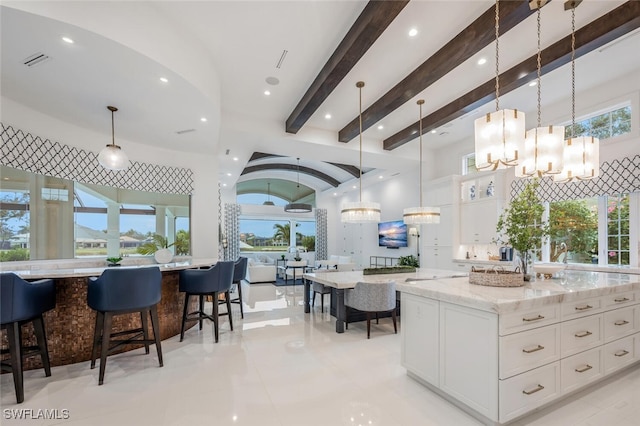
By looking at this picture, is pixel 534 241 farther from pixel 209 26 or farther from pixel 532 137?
pixel 209 26

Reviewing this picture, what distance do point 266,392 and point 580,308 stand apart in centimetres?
264

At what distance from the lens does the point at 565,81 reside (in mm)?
4352

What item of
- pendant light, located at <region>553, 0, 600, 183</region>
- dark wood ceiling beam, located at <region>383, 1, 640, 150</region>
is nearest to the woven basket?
pendant light, located at <region>553, 0, 600, 183</region>

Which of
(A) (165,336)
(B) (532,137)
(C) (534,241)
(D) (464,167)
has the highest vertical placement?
(D) (464,167)

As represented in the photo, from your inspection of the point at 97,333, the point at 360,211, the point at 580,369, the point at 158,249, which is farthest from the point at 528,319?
the point at 158,249

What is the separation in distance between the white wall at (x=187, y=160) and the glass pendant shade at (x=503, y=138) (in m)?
4.87

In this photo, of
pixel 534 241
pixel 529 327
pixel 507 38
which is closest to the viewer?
pixel 529 327

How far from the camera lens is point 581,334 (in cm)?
234

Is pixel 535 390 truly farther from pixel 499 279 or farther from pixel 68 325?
pixel 68 325

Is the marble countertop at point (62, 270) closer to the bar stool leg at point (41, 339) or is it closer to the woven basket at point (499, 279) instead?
the bar stool leg at point (41, 339)

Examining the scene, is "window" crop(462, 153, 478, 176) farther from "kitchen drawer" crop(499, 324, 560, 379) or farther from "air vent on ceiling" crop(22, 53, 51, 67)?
"air vent on ceiling" crop(22, 53, 51, 67)

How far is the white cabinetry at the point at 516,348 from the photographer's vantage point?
195 centimetres

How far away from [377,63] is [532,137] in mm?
2108

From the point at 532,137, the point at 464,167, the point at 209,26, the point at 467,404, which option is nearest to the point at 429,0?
the point at 532,137
